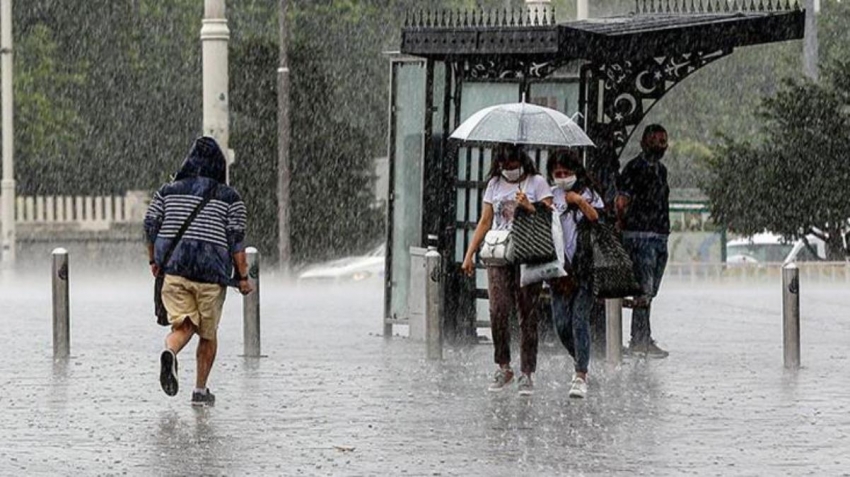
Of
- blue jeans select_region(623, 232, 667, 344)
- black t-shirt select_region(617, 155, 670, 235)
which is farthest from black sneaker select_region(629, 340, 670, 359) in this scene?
black t-shirt select_region(617, 155, 670, 235)

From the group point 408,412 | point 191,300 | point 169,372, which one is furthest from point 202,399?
point 408,412

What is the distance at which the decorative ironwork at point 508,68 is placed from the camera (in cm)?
1822

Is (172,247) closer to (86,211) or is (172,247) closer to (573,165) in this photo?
(573,165)

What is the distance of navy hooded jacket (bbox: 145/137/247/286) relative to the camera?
13914mm

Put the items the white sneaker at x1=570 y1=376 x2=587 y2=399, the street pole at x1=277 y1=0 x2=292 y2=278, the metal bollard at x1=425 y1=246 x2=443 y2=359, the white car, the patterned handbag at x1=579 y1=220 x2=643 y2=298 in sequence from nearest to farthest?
1. the white sneaker at x1=570 y1=376 x2=587 y2=399
2. the patterned handbag at x1=579 y1=220 x2=643 y2=298
3. the metal bollard at x1=425 y1=246 x2=443 y2=359
4. the white car
5. the street pole at x1=277 y1=0 x2=292 y2=278

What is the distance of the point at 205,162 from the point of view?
14008 millimetres

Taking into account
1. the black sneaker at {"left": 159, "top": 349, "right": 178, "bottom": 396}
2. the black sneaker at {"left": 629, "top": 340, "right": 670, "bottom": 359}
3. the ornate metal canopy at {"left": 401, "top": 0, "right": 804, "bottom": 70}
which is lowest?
the black sneaker at {"left": 629, "top": 340, "right": 670, "bottom": 359}

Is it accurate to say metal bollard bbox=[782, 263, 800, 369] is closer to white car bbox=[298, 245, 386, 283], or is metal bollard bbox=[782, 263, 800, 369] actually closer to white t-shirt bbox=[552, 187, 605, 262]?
white t-shirt bbox=[552, 187, 605, 262]

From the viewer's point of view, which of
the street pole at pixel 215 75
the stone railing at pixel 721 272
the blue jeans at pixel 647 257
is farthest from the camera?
the stone railing at pixel 721 272

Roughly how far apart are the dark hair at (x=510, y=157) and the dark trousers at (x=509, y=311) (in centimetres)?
62

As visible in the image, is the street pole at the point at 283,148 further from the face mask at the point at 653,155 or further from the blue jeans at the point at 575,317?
the blue jeans at the point at 575,317

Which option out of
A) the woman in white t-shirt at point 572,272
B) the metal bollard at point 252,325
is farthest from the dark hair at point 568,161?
the metal bollard at point 252,325

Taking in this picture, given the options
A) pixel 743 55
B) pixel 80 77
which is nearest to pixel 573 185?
pixel 80 77

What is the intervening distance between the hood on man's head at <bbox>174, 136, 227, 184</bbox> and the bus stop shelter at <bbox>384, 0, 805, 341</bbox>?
3393 mm
